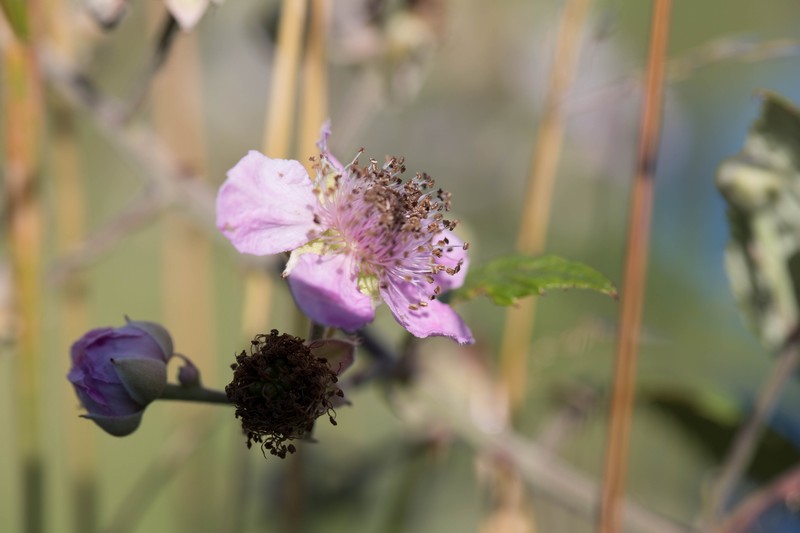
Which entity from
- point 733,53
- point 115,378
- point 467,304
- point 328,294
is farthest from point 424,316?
point 467,304

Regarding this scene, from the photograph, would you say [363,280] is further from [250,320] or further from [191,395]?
[250,320]

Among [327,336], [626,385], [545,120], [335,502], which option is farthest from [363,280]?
[335,502]

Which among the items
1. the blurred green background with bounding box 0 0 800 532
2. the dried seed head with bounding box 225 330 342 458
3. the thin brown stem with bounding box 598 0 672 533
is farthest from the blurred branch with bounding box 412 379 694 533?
the dried seed head with bounding box 225 330 342 458

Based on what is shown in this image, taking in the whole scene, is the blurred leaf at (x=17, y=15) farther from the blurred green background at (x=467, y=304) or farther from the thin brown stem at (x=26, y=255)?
the blurred green background at (x=467, y=304)

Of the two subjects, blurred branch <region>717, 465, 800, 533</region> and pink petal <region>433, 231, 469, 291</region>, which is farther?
blurred branch <region>717, 465, 800, 533</region>

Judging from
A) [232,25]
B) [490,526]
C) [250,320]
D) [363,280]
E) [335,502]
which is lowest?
[335,502]

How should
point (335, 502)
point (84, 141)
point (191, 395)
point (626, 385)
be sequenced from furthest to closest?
1. point (84, 141)
2. point (335, 502)
3. point (626, 385)
4. point (191, 395)

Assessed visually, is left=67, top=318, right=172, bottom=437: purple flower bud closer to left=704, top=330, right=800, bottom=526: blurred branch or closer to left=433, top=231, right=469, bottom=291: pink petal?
left=433, top=231, right=469, bottom=291: pink petal
